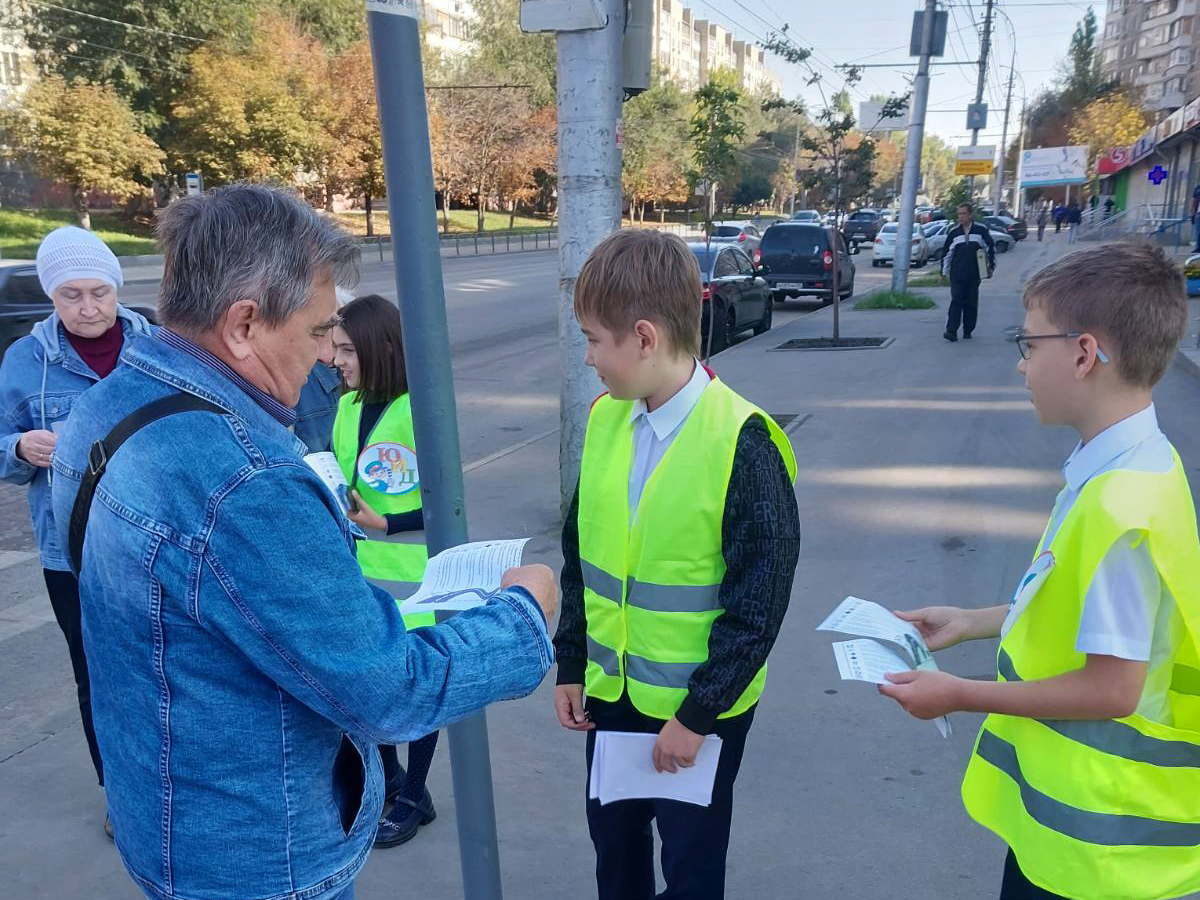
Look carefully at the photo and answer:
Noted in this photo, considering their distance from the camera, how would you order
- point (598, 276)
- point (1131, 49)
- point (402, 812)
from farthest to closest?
point (1131, 49) < point (402, 812) < point (598, 276)

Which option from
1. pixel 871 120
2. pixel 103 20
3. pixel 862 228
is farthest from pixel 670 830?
pixel 103 20

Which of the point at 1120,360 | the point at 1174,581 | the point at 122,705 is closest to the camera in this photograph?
the point at 122,705

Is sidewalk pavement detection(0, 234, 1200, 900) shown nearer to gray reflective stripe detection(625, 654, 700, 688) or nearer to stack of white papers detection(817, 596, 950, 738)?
gray reflective stripe detection(625, 654, 700, 688)

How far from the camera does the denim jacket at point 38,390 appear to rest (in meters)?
3.27

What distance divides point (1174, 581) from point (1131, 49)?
10605 centimetres

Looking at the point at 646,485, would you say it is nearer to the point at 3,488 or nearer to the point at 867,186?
the point at 3,488

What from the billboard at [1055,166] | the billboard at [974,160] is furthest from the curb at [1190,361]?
the billboard at [1055,166]

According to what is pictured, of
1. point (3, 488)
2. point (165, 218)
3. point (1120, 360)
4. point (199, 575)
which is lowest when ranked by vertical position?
point (3, 488)

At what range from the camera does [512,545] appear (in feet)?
6.01

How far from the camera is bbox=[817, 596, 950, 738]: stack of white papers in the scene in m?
1.80

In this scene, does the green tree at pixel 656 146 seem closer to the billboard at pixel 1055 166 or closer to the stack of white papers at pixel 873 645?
the billboard at pixel 1055 166

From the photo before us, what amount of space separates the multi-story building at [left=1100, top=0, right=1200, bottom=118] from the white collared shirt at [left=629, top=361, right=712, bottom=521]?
→ 8093 cm

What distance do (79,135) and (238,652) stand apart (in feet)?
126

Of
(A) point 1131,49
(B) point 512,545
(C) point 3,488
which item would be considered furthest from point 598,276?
(A) point 1131,49
